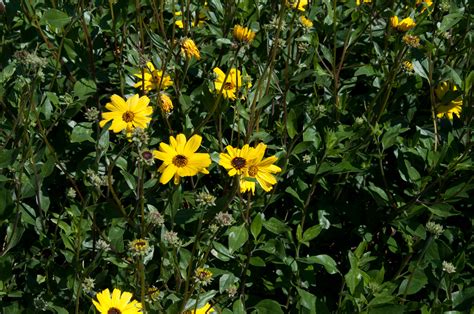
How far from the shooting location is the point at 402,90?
2.41m

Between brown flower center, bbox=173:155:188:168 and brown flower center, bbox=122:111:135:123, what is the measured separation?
178 millimetres

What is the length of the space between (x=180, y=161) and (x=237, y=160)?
0.50ft

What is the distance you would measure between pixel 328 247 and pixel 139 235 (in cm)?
76

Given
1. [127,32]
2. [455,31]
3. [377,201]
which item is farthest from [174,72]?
[455,31]

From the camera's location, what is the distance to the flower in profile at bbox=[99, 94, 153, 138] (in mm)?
1896

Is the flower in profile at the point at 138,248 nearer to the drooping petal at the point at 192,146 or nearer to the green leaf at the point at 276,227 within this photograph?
the drooping petal at the point at 192,146

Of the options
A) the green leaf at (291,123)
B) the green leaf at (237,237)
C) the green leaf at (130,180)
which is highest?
the green leaf at (291,123)

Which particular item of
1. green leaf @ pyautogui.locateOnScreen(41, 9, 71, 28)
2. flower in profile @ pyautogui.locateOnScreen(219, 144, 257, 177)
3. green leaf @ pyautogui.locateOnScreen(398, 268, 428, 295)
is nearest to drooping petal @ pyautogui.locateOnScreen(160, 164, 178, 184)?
flower in profile @ pyautogui.locateOnScreen(219, 144, 257, 177)

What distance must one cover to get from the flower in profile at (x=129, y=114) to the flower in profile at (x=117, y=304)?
45 centimetres

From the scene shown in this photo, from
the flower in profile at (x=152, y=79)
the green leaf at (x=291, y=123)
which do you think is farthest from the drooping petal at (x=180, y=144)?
the green leaf at (x=291, y=123)

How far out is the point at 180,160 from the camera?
1839 millimetres

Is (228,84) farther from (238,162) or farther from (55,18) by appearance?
(55,18)

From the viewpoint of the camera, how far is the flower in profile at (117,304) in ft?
5.65

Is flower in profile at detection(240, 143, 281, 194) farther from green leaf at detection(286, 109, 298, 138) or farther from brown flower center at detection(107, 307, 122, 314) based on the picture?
brown flower center at detection(107, 307, 122, 314)
